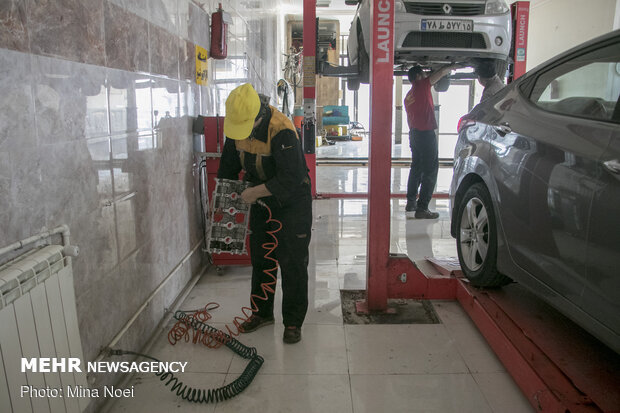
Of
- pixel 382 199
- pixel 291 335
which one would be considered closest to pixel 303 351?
pixel 291 335

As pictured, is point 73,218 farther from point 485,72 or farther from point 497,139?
point 485,72

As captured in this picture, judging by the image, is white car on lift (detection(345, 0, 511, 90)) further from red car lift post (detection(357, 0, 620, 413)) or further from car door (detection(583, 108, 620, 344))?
car door (detection(583, 108, 620, 344))

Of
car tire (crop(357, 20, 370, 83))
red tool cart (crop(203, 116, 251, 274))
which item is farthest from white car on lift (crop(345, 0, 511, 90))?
red tool cart (crop(203, 116, 251, 274))

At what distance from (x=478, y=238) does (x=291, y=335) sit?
4.08 feet

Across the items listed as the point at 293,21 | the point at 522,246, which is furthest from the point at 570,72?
the point at 293,21

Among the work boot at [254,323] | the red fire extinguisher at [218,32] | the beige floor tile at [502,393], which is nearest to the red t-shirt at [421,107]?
the red fire extinguisher at [218,32]

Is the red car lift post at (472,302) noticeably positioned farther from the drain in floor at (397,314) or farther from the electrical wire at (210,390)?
the electrical wire at (210,390)

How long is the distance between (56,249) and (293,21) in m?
14.6

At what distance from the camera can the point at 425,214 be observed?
5.67 meters

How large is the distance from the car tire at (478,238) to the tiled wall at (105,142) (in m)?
1.91

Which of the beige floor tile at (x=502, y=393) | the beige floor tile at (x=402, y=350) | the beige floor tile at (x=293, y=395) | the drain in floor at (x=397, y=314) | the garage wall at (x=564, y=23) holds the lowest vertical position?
the beige floor tile at (x=293, y=395)

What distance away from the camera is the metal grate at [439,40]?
4.16 meters

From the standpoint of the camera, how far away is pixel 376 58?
8.99ft

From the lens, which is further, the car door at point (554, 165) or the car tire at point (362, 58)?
the car tire at point (362, 58)
